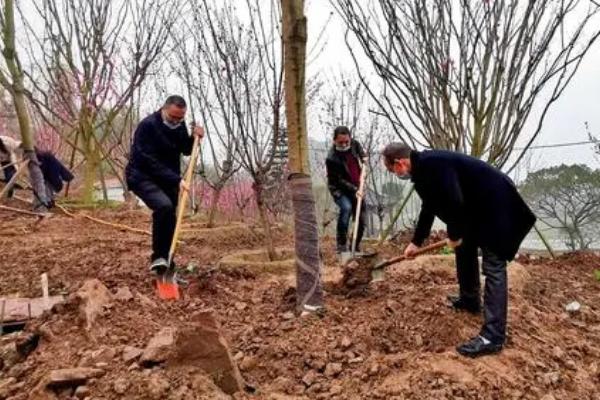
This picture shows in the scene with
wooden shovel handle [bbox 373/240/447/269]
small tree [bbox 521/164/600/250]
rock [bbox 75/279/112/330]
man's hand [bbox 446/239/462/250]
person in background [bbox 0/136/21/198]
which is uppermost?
person in background [bbox 0/136/21/198]

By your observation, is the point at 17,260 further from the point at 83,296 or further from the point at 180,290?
the point at 83,296

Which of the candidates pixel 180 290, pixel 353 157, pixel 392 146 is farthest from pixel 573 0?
pixel 180 290

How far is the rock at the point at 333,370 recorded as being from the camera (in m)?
2.99

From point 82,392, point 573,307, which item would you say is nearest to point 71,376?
point 82,392

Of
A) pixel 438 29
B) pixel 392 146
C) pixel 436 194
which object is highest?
pixel 438 29

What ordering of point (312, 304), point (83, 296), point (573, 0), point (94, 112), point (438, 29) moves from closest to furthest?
point (83, 296) → point (312, 304) → point (573, 0) → point (438, 29) → point (94, 112)

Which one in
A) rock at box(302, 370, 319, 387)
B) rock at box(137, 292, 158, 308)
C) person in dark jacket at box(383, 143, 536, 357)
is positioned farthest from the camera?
rock at box(137, 292, 158, 308)

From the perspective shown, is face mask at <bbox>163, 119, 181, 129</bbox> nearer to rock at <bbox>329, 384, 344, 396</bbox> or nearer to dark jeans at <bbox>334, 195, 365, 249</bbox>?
dark jeans at <bbox>334, 195, 365, 249</bbox>

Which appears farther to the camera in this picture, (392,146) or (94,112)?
(94,112)

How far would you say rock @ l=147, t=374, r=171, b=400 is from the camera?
2533 millimetres

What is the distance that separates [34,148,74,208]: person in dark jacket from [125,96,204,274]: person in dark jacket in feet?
18.7

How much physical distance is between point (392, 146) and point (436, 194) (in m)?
0.40

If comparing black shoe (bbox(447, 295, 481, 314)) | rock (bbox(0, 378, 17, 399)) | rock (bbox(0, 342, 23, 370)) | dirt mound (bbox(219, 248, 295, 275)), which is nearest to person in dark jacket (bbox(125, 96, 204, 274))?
dirt mound (bbox(219, 248, 295, 275))

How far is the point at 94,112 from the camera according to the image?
12.1 m
